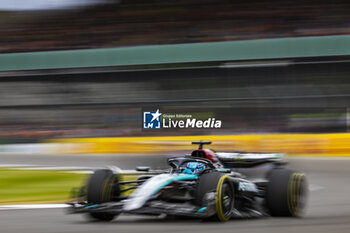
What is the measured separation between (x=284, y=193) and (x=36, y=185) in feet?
21.1

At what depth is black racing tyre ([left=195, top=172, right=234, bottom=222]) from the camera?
5.81m

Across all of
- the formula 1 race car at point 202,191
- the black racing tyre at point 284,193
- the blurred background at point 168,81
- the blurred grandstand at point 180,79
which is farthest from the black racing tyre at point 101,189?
the blurred grandstand at point 180,79

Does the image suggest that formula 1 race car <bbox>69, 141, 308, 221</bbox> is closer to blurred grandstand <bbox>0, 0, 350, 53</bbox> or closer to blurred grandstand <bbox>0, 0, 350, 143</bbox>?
blurred grandstand <bbox>0, 0, 350, 143</bbox>

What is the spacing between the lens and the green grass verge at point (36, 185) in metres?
9.66

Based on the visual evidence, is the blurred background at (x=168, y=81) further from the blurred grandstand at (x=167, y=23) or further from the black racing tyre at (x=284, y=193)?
the black racing tyre at (x=284, y=193)

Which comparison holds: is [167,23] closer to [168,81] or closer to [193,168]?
[168,81]

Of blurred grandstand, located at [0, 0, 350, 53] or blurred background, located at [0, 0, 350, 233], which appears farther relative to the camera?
blurred grandstand, located at [0, 0, 350, 53]

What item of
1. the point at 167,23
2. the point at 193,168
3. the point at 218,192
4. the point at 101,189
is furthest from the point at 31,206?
the point at 167,23

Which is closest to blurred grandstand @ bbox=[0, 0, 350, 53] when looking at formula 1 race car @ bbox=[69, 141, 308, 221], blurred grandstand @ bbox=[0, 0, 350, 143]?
blurred grandstand @ bbox=[0, 0, 350, 143]

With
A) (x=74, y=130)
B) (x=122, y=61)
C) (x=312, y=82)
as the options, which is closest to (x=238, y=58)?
(x=312, y=82)

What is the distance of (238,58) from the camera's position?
66.2ft

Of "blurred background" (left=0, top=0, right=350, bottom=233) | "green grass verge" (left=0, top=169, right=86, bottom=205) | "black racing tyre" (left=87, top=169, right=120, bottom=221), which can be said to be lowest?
"green grass verge" (left=0, top=169, right=86, bottom=205)

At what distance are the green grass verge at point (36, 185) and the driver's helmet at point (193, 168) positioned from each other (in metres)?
3.38

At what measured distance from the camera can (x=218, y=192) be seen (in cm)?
580
